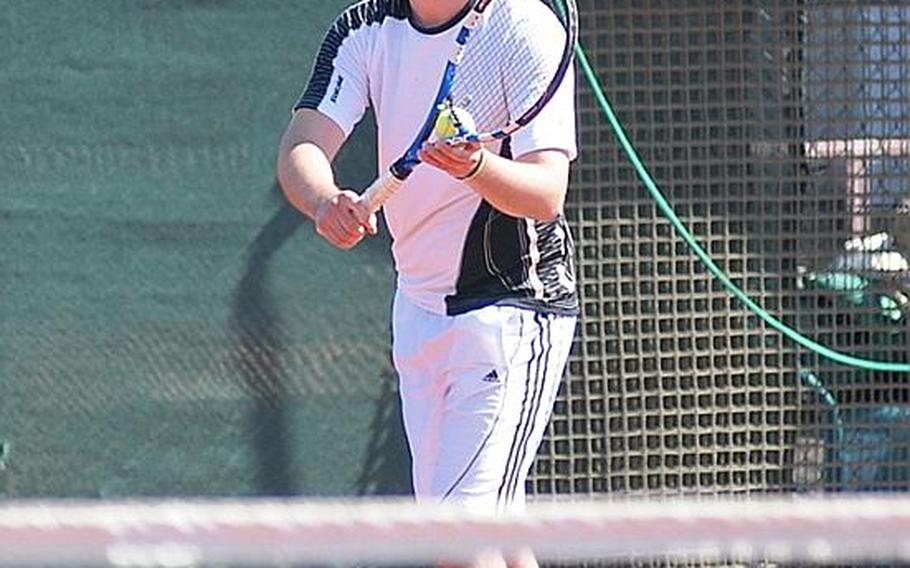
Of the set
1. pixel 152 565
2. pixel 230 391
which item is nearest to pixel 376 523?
pixel 152 565

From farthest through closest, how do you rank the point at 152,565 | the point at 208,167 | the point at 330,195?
the point at 208,167 → the point at 330,195 → the point at 152,565

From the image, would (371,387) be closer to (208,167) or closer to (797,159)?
(208,167)

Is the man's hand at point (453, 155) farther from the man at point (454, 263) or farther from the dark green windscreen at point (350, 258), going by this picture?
the dark green windscreen at point (350, 258)

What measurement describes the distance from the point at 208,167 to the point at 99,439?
2.44 feet

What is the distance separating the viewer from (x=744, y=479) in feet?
18.6

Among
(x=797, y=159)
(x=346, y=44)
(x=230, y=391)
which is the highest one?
(x=346, y=44)

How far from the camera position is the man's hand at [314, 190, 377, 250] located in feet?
13.1

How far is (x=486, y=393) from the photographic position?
420 centimetres

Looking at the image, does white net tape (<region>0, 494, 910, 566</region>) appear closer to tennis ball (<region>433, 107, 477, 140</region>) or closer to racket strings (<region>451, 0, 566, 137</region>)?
tennis ball (<region>433, 107, 477, 140</region>)

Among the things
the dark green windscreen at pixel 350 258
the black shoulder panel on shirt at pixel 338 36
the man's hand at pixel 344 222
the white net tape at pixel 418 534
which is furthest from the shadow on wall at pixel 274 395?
the white net tape at pixel 418 534

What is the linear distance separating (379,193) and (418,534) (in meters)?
2.21

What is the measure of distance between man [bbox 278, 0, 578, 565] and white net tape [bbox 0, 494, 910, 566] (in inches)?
84.6

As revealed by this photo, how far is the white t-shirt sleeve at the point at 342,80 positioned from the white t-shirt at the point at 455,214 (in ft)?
0.05

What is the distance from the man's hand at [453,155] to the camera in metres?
3.89
